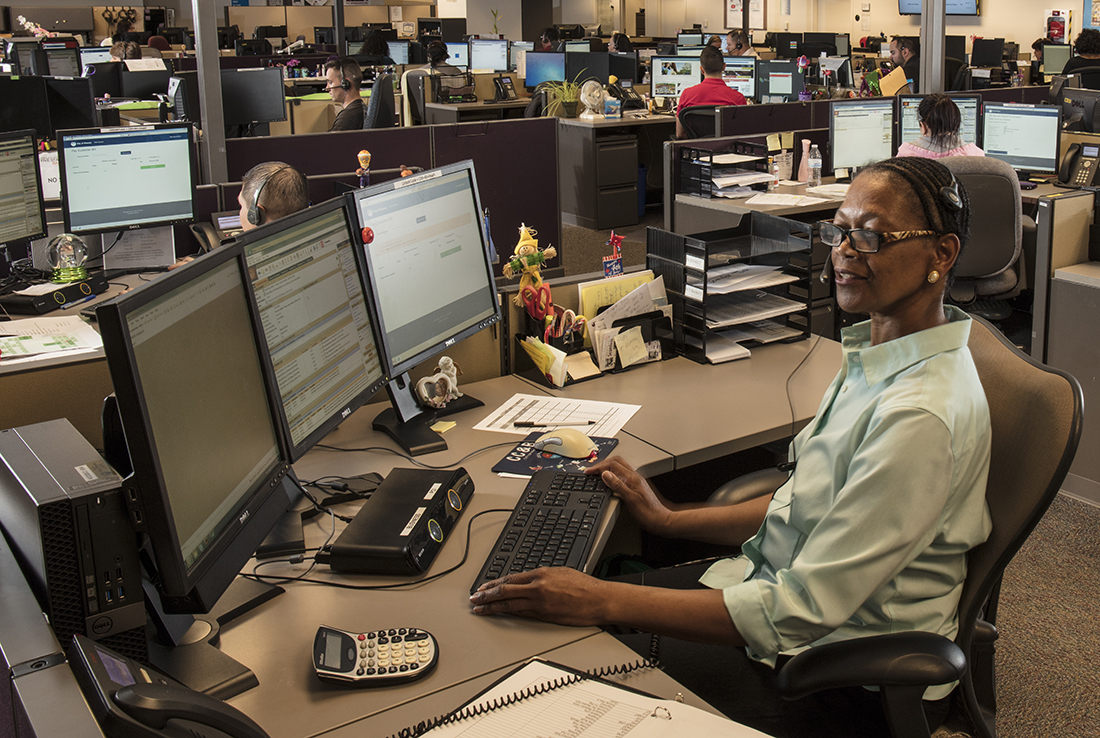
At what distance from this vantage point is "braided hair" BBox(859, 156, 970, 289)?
1.35m

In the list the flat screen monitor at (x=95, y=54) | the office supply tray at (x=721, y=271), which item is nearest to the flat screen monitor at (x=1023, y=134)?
the office supply tray at (x=721, y=271)

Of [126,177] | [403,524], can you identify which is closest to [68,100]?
[126,177]

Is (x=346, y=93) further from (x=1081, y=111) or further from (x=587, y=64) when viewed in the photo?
(x=1081, y=111)

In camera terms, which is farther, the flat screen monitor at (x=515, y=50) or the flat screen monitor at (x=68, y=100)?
the flat screen monitor at (x=515, y=50)

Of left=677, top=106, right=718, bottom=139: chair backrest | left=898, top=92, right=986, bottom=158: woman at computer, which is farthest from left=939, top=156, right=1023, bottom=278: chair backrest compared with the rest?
left=677, top=106, right=718, bottom=139: chair backrest

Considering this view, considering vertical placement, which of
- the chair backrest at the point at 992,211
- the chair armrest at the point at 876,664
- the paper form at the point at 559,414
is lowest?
the chair armrest at the point at 876,664

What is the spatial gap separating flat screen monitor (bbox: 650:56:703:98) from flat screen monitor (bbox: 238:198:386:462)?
21.9ft

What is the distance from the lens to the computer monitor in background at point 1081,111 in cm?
506

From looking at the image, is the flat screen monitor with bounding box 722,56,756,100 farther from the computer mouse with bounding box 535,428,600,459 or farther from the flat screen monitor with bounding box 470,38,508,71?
the computer mouse with bounding box 535,428,600,459

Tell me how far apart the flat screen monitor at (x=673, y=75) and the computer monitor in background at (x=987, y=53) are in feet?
15.9

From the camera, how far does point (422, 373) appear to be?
2.10 m

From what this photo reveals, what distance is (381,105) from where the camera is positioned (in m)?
5.77

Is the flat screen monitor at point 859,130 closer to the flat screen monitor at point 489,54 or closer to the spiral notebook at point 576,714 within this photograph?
the spiral notebook at point 576,714

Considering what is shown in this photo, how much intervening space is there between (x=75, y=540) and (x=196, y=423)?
22 cm
